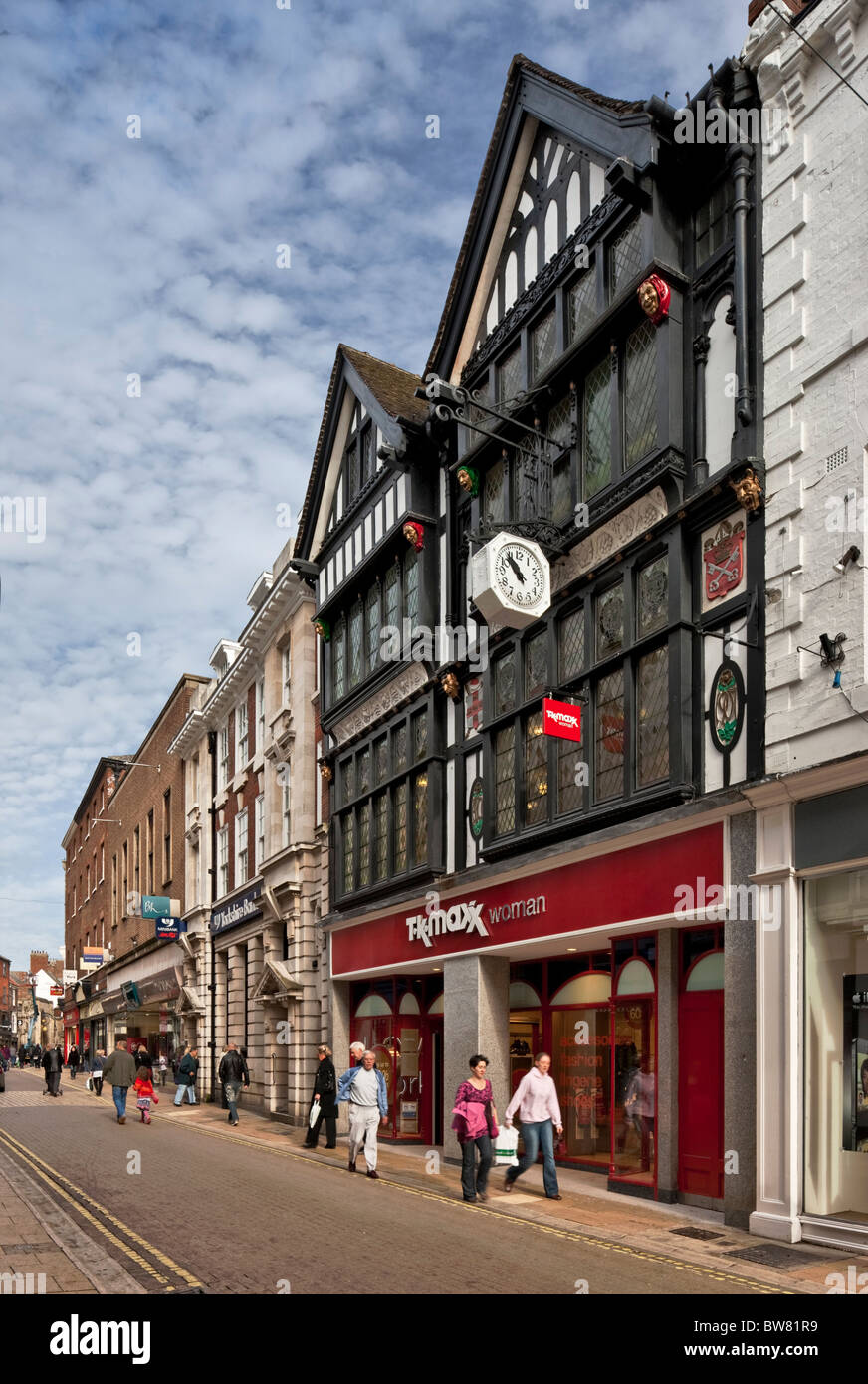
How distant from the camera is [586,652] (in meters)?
15.9

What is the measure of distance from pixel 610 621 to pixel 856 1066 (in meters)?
6.29

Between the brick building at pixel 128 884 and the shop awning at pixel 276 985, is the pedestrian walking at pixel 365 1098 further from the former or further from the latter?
the brick building at pixel 128 884

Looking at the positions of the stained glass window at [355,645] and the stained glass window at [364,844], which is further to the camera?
the stained glass window at [355,645]

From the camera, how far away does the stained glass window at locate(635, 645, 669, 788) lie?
14.2 m

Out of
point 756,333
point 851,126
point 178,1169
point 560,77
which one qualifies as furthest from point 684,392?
point 178,1169

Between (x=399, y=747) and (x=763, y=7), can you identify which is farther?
(x=399, y=747)

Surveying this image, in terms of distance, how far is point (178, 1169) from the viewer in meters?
17.0

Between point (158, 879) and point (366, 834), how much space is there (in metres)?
27.4

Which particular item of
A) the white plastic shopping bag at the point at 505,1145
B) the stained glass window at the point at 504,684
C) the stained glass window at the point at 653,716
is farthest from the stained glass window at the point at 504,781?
the white plastic shopping bag at the point at 505,1145

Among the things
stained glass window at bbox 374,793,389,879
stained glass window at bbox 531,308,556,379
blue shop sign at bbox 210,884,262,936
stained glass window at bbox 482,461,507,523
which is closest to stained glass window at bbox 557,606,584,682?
stained glass window at bbox 482,461,507,523

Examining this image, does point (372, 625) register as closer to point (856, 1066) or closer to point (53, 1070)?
point (856, 1066)

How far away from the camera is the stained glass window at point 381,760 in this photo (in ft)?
76.5

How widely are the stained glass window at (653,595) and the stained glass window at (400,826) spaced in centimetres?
837

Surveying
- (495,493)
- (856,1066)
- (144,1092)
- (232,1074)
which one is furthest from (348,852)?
(856,1066)
